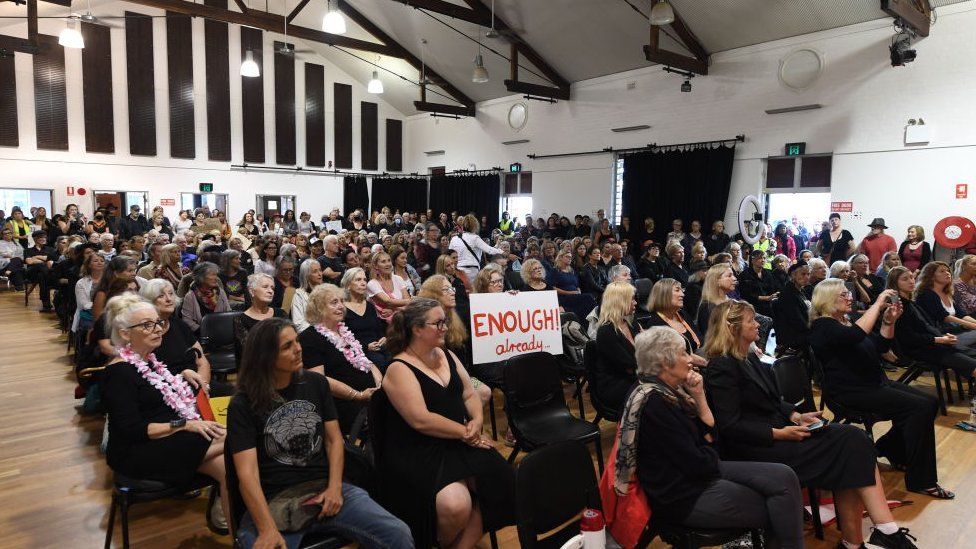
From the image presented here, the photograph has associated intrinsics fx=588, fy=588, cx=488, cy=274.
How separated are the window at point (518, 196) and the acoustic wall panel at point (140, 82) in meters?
9.40

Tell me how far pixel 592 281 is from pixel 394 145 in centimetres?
1357

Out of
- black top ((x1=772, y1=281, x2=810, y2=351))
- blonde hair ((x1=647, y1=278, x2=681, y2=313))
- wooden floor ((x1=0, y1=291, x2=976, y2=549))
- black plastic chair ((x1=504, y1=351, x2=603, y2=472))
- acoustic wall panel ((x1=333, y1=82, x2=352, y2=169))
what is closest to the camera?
wooden floor ((x1=0, y1=291, x2=976, y2=549))

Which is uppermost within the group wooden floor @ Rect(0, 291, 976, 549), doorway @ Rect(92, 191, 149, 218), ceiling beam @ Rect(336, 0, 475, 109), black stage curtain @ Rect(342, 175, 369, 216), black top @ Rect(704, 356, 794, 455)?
ceiling beam @ Rect(336, 0, 475, 109)

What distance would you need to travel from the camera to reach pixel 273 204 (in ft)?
57.3

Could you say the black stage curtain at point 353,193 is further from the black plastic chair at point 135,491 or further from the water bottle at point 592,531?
the water bottle at point 592,531

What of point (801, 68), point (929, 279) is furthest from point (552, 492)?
point (801, 68)

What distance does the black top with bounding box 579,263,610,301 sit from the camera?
287 inches

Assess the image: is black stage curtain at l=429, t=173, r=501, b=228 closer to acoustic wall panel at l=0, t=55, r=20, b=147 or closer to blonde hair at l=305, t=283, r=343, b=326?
acoustic wall panel at l=0, t=55, r=20, b=147

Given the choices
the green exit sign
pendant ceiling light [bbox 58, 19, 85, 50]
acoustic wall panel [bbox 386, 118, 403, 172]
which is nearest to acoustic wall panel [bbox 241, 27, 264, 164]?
acoustic wall panel [bbox 386, 118, 403, 172]

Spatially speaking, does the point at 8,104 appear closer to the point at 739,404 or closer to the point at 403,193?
the point at 403,193

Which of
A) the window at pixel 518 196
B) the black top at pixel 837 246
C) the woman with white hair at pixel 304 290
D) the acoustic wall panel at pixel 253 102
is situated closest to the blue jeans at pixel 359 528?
the woman with white hair at pixel 304 290

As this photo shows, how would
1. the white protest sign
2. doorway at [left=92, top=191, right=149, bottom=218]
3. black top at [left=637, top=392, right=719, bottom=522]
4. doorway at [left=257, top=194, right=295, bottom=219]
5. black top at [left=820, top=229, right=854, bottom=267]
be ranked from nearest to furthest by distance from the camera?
black top at [left=637, top=392, right=719, bottom=522] → the white protest sign → black top at [left=820, top=229, right=854, bottom=267] → doorway at [left=92, top=191, right=149, bottom=218] → doorway at [left=257, top=194, right=295, bottom=219]

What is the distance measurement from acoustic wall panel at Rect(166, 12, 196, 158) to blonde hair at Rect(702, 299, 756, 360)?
16161 millimetres

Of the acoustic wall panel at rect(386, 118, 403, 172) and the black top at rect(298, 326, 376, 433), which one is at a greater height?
the acoustic wall panel at rect(386, 118, 403, 172)
